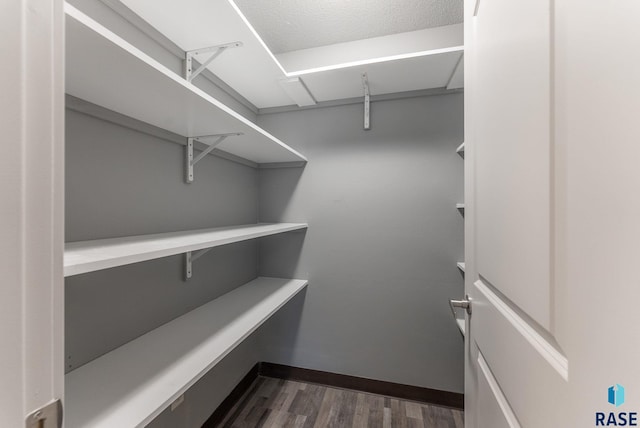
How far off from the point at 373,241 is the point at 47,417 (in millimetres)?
1573

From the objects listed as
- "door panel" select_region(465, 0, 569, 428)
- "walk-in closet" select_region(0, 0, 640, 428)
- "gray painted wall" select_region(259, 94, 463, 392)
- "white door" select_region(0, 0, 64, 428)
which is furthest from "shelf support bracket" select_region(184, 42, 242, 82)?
"door panel" select_region(465, 0, 569, 428)

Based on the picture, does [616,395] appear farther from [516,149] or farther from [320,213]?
[320,213]

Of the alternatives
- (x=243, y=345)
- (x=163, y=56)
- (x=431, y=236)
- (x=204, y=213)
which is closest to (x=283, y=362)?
(x=243, y=345)

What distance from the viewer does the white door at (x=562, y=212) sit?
11.6 inches

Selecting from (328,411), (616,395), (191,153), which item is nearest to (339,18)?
(191,153)

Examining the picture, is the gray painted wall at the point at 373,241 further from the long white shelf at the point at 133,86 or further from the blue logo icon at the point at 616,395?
the blue logo icon at the point at 616,395

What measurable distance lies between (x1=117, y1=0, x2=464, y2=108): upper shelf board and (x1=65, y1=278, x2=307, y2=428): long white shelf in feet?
4.16

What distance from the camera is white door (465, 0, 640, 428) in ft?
0.97

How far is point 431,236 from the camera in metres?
1.63

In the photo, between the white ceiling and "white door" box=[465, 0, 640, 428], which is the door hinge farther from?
the white ceiling

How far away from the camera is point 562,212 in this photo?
0.39 meters

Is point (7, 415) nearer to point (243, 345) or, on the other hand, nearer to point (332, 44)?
point (243, 345)

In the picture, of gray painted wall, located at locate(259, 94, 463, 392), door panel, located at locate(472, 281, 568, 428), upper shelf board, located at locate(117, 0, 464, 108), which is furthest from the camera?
gray painted wall, located at locate(259, 94, 463, 392)

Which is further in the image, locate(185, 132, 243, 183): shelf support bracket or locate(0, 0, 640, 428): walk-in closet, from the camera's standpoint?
locate(185, 132, 243, 183): shelf support bracket
